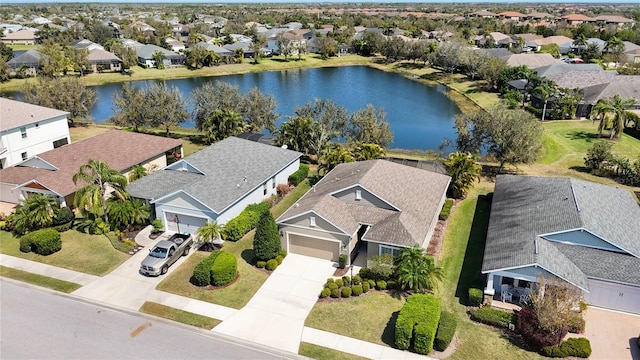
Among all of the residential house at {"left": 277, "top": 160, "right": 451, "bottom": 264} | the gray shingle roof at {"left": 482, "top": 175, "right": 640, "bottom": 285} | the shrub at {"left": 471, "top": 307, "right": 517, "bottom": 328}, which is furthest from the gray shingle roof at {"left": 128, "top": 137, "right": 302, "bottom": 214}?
the gray shingle roof at {"left": 482, "top": 175, "right": 640, "bottom": 285}

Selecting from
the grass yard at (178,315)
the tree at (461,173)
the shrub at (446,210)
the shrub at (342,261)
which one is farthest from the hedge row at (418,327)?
the tree at (461,173)

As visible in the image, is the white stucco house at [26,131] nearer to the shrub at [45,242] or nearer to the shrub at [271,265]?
the shrub at [45,242]

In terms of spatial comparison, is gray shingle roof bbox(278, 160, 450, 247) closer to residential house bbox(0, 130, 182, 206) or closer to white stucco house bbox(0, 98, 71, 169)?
residential house bbox(0, 130, 182, 206)

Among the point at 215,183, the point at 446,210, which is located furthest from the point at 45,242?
the point at 446,210

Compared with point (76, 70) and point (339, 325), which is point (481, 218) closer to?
point (339, 325)

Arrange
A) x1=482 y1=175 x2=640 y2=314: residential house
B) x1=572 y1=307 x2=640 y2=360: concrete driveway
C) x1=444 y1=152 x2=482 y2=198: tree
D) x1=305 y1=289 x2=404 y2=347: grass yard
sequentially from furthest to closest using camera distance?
x1=444 y1=152 x2=482 y2=198: tree, x1=482 y1=175 x2=640 y2=314: residential house, x1=305 y1=289 x2=404 y2=347: grass yard, x1=572 y1=307 x2=640 y2=360: concrete driveway

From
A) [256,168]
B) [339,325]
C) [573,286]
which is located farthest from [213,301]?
[573,286]
